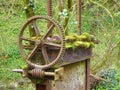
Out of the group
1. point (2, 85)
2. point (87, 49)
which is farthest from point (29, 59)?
point (2, 85)

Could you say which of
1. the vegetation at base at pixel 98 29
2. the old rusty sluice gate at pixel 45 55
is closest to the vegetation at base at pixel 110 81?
the vegetation at base at pixel 98 29

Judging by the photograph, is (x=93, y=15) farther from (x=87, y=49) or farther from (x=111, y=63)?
(x=87, y=49)

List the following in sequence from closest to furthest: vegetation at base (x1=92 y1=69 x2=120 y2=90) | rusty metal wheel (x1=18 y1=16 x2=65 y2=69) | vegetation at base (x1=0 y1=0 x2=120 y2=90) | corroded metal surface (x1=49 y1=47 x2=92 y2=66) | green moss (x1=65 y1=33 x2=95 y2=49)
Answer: rusty metal wheel (x1=18 y1=16 x2=65 y2=69)
corroded metal surface (x1=49 y1=47 x2=92 y2=66)
green moss (x1=65 y1=33 x2=95 y2=49)
vegetation at base (x1=0 y1=0 x2=120 y2=90)
vegetation at base (x1=92 y1=69 x2=120 y2=90)

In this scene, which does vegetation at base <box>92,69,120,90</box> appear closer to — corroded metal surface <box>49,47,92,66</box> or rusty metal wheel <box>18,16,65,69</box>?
corroded metal surface <box>49,47,92,66</box>

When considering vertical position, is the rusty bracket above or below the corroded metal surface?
below

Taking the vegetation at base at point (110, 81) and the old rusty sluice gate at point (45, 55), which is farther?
the vegetation at base at point (110, 81)

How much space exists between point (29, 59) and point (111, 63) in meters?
5.10

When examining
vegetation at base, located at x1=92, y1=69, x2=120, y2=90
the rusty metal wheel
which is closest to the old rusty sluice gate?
the rusty metal wheel

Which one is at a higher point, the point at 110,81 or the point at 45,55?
the point at 45,55

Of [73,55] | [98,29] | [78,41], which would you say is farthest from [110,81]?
[73,55]

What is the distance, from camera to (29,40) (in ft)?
9.16

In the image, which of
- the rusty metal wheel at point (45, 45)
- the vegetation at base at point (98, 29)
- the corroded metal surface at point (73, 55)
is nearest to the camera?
the rusty metal wheel at point (45, 45)

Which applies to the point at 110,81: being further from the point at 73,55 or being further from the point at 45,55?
the point at 45,55

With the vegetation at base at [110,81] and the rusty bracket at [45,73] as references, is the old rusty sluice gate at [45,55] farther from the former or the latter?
the vegetation at base at [110,81]
